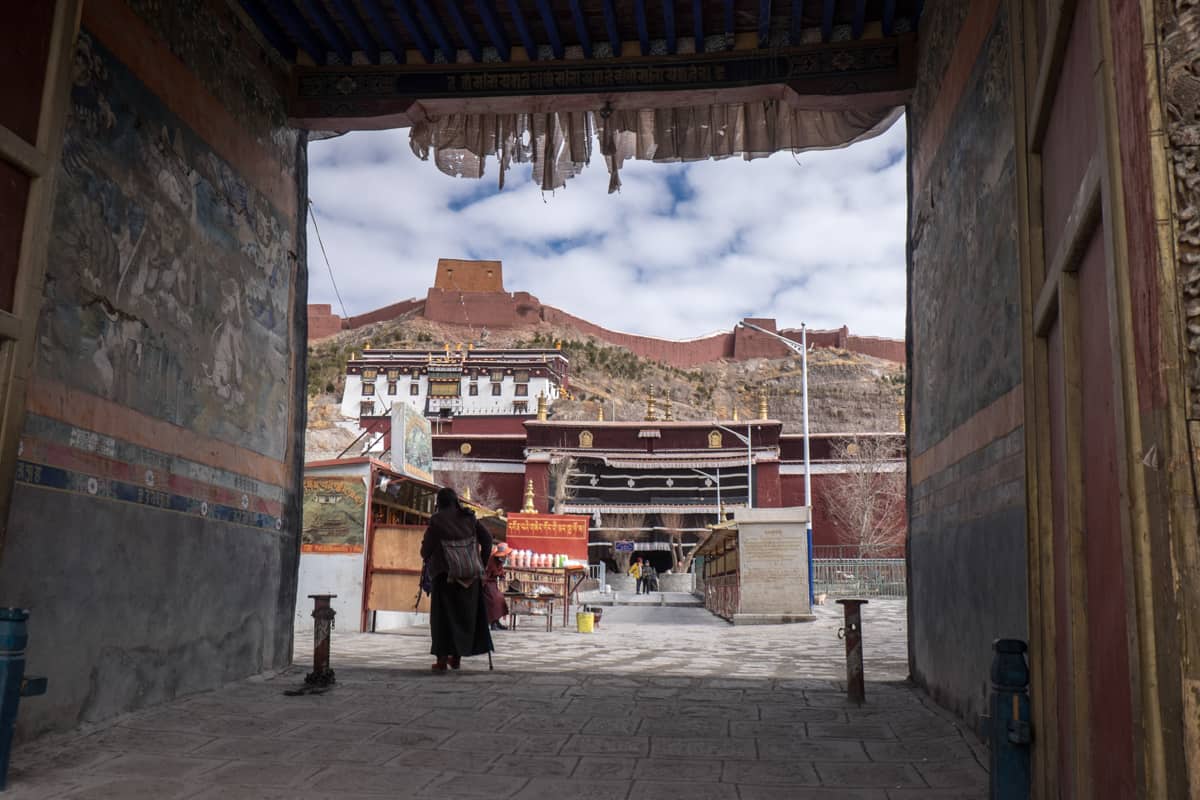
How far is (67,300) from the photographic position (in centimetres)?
496

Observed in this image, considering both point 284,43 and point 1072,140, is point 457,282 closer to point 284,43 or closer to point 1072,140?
point 284,43

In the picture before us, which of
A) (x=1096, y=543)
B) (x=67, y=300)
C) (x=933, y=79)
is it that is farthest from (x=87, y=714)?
(x=933, y=79)

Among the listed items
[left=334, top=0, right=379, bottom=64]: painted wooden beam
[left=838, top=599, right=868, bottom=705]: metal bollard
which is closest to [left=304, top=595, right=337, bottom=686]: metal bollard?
[left=838, top=599, right=868, bottom=705]: metal bollard

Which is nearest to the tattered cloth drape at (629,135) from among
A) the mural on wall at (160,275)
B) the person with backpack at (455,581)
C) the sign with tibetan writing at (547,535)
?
the mural on wall at (160,275)

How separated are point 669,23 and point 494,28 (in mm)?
1359

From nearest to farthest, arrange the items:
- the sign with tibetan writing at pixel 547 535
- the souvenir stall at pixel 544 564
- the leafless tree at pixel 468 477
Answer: the souvenir stall at pixel 544 564 < the sign with tibetan writing at pixel 547 535 < the leafless tree at pixel 468 477

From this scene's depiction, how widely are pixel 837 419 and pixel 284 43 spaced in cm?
6781

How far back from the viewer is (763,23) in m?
7.29

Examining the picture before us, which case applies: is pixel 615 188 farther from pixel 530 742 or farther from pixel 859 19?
pixel 530 742

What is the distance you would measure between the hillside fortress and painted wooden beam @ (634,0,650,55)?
64293mm

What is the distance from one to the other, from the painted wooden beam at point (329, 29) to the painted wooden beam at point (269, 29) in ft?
1.04

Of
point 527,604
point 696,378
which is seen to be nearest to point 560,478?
point 527,604

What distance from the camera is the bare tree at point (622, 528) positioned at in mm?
40719

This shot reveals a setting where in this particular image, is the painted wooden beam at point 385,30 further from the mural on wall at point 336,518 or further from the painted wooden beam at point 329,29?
the mural on wall at point 336,518
